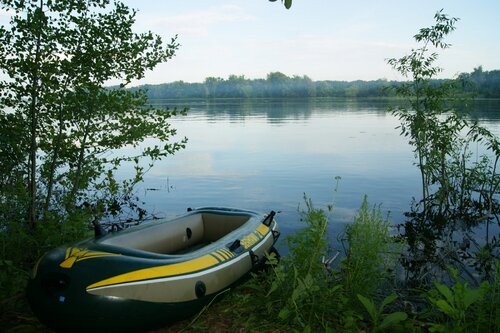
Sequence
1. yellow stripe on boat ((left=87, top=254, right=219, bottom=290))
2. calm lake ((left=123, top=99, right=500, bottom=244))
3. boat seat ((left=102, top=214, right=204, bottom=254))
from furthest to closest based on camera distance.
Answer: calm lake ((left=123, top=99, right=500, bottom=244))
boat seat ((left=102, top=214, right=204, bottom=254))
yellow stripe on boat ((left=87, top=254, right=219, bottom=290))

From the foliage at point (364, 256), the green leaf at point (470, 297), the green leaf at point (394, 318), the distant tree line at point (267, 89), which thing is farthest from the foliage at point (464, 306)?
the distant tree line at point (267, 89)

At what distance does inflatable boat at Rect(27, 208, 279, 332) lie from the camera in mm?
3758

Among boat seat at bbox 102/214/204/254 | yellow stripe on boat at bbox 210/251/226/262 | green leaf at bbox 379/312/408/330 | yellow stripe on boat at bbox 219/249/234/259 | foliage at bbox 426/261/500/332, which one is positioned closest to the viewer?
foliage at bbox 426/261/500/332

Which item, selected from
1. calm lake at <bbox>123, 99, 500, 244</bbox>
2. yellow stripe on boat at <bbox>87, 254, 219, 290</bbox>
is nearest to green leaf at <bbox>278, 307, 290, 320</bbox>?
yellow stripe on boat at <bbox>87, 254, 219, 290</bbox>

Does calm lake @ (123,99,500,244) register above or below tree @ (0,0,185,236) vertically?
below

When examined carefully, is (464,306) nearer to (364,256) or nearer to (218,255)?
(364,256)

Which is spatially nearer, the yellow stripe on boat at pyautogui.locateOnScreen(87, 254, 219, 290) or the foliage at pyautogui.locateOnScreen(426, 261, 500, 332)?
the foliage at pyautogui.locateOnScreen(426, 261, 500, 332)

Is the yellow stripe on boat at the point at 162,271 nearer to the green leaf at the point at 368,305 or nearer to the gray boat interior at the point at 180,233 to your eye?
the gray boat interior at the point at 180,233

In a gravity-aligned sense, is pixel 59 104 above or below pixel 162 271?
above

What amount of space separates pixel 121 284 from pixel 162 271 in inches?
17.8

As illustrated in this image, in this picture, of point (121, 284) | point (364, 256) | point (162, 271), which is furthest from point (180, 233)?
point (364, 256)

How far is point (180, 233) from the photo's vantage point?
21.5ft

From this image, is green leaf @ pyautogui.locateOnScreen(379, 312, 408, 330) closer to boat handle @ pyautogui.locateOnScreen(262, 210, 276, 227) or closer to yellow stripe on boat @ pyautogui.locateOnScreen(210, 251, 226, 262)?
yellow stripe on boat @ pyautogui.locateOnScreen(210, 251, 226, 262)

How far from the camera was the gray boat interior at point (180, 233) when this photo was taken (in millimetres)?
5537
